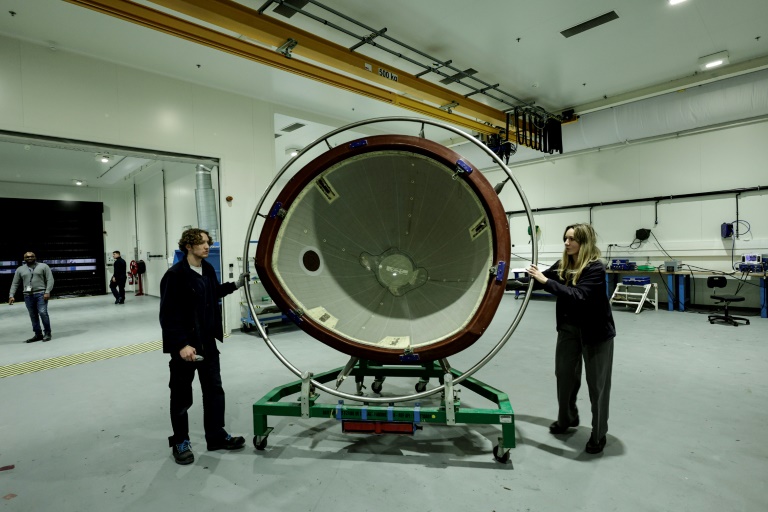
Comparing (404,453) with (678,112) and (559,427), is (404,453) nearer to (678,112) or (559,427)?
(559,427)

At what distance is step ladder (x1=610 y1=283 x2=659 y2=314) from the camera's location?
7668mm

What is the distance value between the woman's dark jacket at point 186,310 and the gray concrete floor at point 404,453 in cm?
73

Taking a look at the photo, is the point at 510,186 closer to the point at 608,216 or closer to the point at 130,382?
the point at 608,216

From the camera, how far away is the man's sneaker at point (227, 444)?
2602mm

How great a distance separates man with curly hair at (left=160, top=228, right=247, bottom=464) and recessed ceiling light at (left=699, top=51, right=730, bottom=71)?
280 inches

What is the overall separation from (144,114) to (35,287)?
129 inches

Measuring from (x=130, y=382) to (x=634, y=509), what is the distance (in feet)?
14.1

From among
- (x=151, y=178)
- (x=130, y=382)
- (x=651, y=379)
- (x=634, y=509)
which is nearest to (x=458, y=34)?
(x=651, y=379)

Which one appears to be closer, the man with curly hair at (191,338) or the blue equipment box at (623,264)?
the man with curly hair at (191,338)

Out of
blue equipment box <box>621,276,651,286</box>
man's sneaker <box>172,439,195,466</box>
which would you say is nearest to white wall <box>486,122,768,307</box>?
blue equipment box <box>621,276,651,286</box>

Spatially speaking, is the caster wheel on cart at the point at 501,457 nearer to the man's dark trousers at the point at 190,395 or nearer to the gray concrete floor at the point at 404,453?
the gray concrete floor at the point at 404,453

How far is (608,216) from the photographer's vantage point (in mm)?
9086

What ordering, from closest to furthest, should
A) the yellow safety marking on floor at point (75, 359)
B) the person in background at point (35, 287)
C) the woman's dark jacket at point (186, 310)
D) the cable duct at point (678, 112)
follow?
the woman's dark jacket at point (186, 310)
the yellow safety marking on floor at point (75, 359)
the cable duct at point (678, 112)
the person in background at point (35, 287)

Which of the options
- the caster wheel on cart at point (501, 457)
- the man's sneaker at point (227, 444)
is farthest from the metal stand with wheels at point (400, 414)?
the man's sneaker at point (227, 444)
